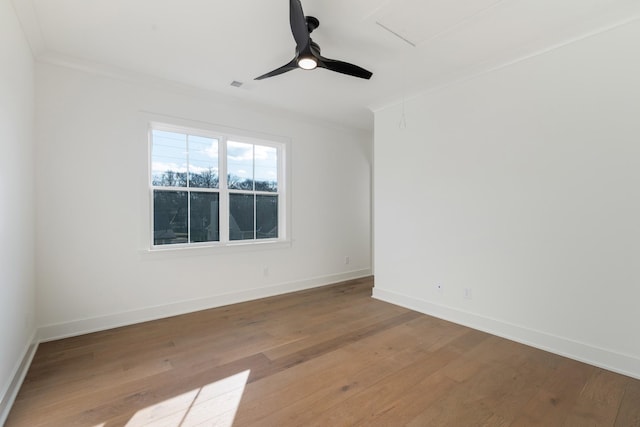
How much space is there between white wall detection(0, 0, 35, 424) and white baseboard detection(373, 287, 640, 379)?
141 inches

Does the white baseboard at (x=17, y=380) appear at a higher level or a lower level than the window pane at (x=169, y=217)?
Result: lower

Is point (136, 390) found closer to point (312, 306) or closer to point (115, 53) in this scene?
point (312, 306)

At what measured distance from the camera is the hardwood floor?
1.78 m

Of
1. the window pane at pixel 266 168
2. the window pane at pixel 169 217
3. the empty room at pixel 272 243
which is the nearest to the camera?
the empty room at pixel 272 243

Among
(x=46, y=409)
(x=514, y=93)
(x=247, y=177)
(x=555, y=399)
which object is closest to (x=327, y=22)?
(x=514, y=93)

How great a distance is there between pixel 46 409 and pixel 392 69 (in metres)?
3.80

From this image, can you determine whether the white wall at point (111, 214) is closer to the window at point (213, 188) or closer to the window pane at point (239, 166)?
the window at point (213, 188)

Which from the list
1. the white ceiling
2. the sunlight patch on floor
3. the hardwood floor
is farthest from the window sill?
the white ceiling

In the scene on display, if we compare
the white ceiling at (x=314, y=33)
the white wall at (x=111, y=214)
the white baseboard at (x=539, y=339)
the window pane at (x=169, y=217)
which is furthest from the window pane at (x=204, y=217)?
the white baseboard at (x=539, y=339)

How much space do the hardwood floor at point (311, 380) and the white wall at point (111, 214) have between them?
0.35 metres

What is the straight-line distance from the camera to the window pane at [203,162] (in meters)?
3.69

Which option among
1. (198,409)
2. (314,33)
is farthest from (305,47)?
(198,409)

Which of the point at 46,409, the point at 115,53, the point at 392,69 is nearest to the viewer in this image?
the point at 46,409

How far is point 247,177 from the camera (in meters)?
4.19
